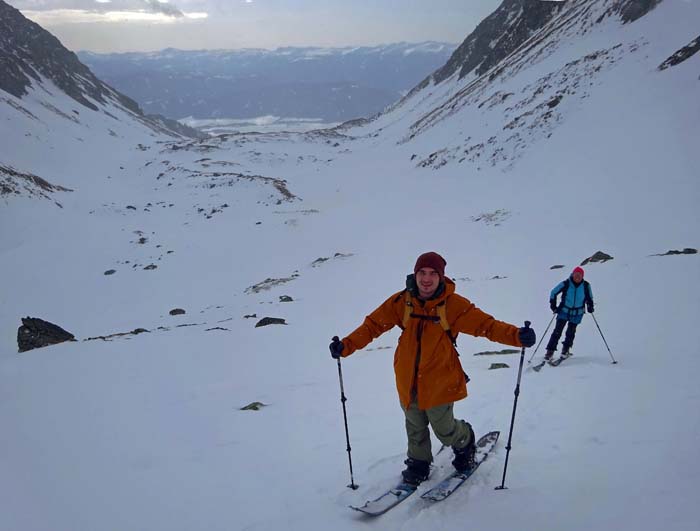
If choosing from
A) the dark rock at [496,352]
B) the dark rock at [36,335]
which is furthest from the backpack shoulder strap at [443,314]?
the dark rock at [36,335]

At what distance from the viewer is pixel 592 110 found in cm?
3519

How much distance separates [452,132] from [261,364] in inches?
1933

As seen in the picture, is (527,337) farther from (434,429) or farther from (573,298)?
(573,298)

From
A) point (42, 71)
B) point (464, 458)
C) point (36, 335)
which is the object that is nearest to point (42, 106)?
point (42, 71)

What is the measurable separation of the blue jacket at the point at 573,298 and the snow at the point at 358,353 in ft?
3.23

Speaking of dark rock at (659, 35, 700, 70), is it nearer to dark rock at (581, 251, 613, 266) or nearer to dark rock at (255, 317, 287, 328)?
dark rock at (581, 251, 613, 266)

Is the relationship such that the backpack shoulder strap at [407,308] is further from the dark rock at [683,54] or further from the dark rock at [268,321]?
the dark rock at [683,54]

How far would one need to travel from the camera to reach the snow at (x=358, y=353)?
215 inches

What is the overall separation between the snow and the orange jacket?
48.6 inches

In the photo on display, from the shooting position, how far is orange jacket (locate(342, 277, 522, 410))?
16.0 feet

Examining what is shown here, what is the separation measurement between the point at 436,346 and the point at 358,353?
8010 mm

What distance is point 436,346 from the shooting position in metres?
4.95

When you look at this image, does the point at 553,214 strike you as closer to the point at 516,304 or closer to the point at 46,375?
the point at 516,304

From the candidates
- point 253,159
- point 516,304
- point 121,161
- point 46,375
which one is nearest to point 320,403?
point 46,375
